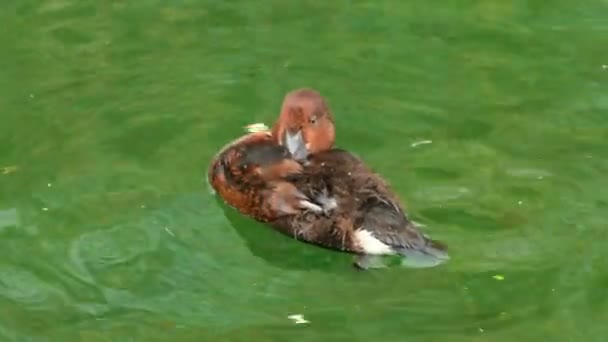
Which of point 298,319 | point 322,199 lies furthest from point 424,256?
point 298,319

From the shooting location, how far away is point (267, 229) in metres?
5.71

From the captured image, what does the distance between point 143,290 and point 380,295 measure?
0.90 m

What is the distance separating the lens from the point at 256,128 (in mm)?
6480

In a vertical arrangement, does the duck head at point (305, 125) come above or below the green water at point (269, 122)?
above

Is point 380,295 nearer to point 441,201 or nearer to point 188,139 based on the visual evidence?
point 441,201

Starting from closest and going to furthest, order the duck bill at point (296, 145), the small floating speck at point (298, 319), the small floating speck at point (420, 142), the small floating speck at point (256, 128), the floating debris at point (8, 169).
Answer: the small floating speck at point (298, 319) < the duck bill at point (296, 145) < the floating debris at point (8, 169) < the small floating speck at point (420, 142) < the small floating speck at point (256, 128)

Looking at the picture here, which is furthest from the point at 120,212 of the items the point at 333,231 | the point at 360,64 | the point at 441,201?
the point at 360,64

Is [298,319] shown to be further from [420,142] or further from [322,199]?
[420,142]

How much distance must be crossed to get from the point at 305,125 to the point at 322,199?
53cm

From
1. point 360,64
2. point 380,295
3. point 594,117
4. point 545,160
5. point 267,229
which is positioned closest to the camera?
point 380,295

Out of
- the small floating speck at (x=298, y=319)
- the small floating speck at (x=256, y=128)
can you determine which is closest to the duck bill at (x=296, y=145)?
the small floating speck at (x=256, y=128)

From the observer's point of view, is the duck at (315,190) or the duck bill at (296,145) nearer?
the duck at (315,190)

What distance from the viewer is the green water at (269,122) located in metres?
5.12

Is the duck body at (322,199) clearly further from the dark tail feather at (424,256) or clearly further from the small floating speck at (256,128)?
the small floating speck at (256,128)
